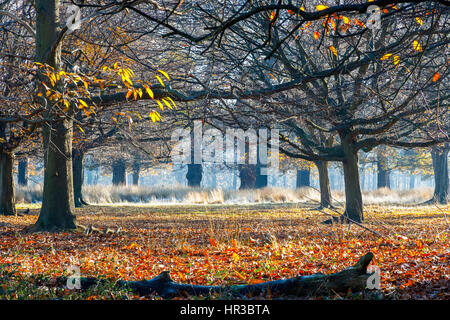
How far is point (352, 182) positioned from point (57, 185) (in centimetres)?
847

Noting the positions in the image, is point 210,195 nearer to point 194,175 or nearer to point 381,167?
point 194,175

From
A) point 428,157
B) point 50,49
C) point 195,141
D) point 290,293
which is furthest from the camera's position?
point 428,157

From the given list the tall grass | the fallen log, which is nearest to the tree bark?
the tall grass

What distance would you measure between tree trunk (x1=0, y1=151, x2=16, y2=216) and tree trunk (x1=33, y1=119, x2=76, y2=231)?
5.31 m

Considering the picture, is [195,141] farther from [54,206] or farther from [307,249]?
[307,249]

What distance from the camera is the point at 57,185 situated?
10.2 meters

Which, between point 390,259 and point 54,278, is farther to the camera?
point 390,259

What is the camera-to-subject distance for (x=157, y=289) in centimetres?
476

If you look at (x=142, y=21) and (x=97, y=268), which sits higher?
(x=142, y=21)

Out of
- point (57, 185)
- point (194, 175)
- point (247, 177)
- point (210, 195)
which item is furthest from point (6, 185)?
point (247, 177)

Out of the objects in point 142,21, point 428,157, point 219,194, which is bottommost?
point 219,194

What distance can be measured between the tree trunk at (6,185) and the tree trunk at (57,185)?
5309 mm

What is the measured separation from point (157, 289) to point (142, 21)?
9897 millimetres

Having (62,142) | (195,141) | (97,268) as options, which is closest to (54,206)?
(62,142)
